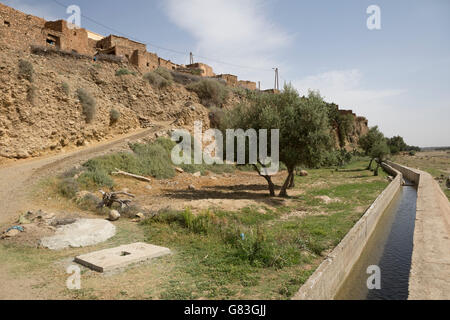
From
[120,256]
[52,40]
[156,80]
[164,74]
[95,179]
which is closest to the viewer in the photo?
[120,256]

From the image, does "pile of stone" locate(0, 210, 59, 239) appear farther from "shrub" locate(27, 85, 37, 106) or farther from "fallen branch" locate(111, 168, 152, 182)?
"shrub" locate(27, 85, 37, 106)

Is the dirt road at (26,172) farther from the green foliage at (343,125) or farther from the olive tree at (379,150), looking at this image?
the green foliage at (343,125)

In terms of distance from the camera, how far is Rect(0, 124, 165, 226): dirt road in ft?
30.8

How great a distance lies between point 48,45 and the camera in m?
24.6

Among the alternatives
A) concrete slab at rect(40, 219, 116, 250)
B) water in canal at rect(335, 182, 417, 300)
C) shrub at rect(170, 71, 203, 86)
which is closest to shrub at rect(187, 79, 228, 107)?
shrub at rect(170, 71, 203, 86)

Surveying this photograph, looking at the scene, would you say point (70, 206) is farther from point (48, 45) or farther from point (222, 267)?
point (48, 45)

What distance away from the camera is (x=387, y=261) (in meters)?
8.55

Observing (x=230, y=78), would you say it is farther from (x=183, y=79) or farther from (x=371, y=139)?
(x=371, y=139)

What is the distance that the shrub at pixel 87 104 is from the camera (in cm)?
1912

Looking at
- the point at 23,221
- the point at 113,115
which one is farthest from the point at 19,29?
the point at 23,221

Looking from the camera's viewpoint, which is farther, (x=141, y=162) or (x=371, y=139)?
(x=371, y=139)

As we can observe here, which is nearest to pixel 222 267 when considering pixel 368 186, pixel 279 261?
pixel 279 261

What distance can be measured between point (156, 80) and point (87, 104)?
1119cm
